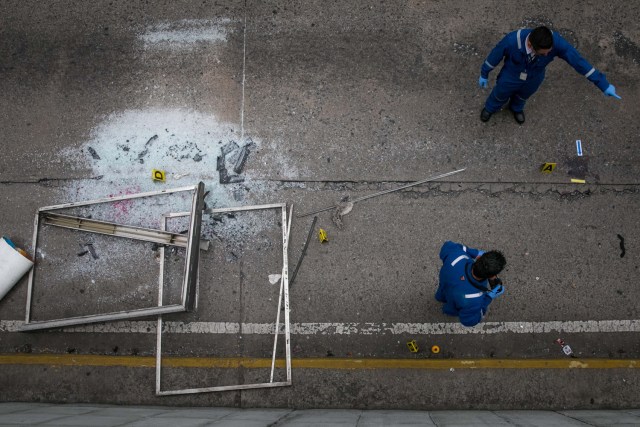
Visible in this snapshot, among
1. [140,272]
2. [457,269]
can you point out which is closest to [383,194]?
[457,269]

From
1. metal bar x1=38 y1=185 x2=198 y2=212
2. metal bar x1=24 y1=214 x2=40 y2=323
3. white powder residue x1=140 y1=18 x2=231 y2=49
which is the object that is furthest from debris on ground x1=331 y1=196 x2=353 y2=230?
metal bar x1=24 y1=214 x2=40 y2=323

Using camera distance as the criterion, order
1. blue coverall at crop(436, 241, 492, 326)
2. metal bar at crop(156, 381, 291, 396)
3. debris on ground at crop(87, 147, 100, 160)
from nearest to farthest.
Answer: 1. blue coverall at crop(436, 241, 492, 326)
2. metal bar at crop(156, 381, 291, 396)
3. debris on ground at crop(87, 147, 100, 160)

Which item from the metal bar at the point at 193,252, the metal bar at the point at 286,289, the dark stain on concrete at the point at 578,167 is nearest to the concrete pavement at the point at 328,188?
the dark stain on concrete at the point at 578,167

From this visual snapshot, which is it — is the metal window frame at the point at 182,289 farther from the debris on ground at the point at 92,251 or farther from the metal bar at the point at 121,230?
the debris on ground at the point at 92,251

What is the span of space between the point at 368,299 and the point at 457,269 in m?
1.60

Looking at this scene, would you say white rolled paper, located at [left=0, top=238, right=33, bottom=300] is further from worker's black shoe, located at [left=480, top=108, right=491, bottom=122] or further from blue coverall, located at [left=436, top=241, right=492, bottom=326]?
worker's black shoe, located at [left=480, top=108, right=491, bottom=122]

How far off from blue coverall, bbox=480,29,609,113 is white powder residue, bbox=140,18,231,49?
3.65 meters

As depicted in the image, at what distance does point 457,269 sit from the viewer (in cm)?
444

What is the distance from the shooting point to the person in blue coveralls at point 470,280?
155 inches

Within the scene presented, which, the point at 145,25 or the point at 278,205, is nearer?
the point at 278,205

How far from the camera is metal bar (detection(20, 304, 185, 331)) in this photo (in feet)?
17.4

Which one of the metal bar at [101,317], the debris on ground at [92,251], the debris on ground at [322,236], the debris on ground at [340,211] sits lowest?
the metal bar at [101,317]

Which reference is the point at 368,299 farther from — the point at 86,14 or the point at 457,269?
the point at 86,14

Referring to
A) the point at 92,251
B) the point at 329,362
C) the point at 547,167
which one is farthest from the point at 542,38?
the point at 92,251
